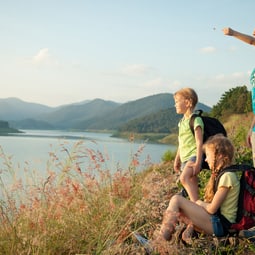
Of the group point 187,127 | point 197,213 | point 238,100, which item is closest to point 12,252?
point 197,213

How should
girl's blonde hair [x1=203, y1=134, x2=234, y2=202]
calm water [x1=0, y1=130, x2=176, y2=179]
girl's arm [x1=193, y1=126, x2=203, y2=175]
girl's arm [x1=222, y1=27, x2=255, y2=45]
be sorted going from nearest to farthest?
girl's blonde hair [x1=203, y1=134, x2=234, y2=202]
girl's arm [x1=222, y1=27, x2=255, y2=45]
calm water [x1=0, y1=130, x2=176, y2=179]
girl's arm [x1=193, y1=126, x2=203, y2=175]

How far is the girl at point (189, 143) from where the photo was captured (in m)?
4.78

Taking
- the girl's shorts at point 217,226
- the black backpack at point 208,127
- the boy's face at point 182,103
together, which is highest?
the boy's face at point 182,103

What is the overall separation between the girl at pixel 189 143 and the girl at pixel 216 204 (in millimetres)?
715

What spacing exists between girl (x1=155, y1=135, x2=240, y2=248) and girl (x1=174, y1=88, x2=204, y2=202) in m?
0.72

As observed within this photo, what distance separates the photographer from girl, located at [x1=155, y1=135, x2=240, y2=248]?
3846 mm

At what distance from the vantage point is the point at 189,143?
500 cm

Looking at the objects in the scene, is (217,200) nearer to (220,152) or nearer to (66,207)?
(220,152)

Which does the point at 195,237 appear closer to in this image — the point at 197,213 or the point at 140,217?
the point at 197,213

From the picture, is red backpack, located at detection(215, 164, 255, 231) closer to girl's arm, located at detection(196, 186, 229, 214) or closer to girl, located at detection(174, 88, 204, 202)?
girl's arm, located at detection(196, 186, 229, 214)

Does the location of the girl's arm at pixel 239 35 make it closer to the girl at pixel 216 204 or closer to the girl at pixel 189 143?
the girl at pixel 189 143

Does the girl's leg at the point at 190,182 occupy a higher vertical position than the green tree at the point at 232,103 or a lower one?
lower

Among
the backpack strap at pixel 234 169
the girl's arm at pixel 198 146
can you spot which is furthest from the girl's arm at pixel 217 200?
the girl's arm at pixel 198 146

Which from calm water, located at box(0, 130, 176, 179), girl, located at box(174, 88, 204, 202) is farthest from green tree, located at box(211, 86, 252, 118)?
girl, located at box(174, 88, 204, 202)
